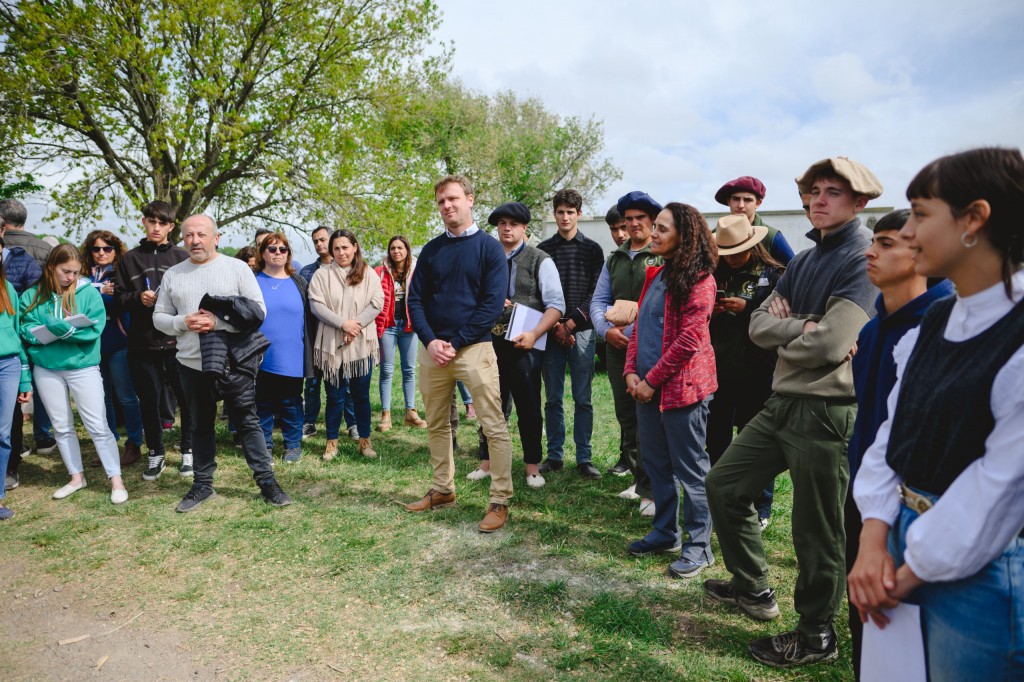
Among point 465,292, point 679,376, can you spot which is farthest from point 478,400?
point 679,376

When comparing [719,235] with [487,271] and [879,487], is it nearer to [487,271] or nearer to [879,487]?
[487,271]

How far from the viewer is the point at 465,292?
4422 mm

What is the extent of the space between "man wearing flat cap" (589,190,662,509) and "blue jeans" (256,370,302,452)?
3021 mm

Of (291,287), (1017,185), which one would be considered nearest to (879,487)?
(1017,185)

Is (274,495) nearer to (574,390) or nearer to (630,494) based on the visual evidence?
(574,390)

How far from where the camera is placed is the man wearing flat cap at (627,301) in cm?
469

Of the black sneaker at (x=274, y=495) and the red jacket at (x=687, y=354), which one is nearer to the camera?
the red jacket at (x=687, y=354)

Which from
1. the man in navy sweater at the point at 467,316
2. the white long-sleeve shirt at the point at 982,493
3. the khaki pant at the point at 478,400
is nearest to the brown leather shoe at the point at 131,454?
the khaki pant at the point at 478,400

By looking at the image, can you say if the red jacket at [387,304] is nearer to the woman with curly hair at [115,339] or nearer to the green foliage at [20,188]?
the woman with curly hair at [115,339]

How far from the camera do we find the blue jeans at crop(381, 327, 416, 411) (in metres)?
7.25

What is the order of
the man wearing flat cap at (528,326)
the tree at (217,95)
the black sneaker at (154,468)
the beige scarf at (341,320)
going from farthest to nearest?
the tree at (217,95) → the beige scarf at (341,320) → the black sneaker at (154,468) → the man wearing flat cap at (528,326)

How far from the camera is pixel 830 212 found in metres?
2.78

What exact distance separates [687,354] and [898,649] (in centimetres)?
208

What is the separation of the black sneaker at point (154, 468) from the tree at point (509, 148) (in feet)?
87.4
